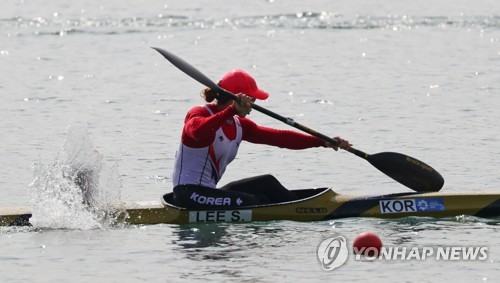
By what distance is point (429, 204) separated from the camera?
535 inches

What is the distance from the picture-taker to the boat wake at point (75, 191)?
534 inches

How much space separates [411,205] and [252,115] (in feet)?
34.9

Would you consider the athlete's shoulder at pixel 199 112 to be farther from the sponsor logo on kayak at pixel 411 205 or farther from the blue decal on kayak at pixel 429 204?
the blue decal on kayak at pixel 429 204

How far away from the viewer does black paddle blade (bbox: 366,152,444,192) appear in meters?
14.1

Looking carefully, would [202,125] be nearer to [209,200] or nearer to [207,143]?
[207,143]

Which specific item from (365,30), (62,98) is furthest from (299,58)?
(62,98)

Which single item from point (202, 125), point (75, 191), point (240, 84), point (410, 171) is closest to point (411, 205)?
point (410, 171)

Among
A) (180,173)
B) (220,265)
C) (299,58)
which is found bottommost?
(220,265)

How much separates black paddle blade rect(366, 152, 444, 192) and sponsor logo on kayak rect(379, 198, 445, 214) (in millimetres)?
477

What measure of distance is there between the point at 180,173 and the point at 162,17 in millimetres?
27855

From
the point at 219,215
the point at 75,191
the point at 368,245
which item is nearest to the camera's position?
the point at 368,245

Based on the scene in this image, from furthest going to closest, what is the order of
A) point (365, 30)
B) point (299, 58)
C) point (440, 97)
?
point (365, 30)
point (299, 58)
point (440, 97)

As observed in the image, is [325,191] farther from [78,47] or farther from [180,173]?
[78,47]

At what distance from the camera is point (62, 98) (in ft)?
86.7
